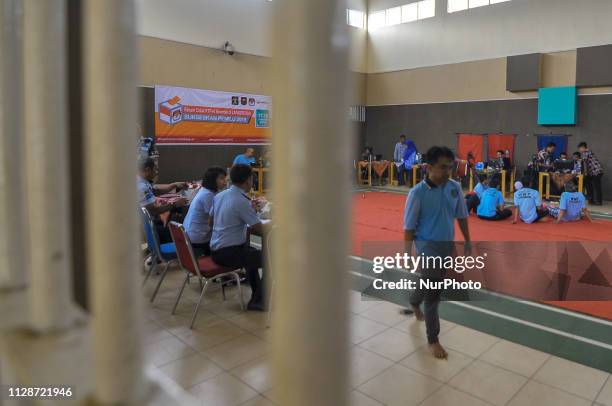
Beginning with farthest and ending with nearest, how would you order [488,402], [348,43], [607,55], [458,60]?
1. [458,60]
2. [607,55]
3. [488,402]
4. [348,43]

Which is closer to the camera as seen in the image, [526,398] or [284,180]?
[284,180]

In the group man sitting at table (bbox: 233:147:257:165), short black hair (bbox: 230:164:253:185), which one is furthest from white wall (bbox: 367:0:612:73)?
short black hair (bbox: 230:164:253:185)

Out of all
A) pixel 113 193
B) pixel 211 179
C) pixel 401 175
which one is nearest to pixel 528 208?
pixel 211 179

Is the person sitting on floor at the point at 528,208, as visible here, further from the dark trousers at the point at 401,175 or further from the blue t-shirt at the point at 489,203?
the dark trousers at the point at 401,175

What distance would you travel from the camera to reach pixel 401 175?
14383 mm

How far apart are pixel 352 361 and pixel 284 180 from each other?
0.20 meters

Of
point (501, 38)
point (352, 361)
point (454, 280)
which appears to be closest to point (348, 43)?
point (352, 361)

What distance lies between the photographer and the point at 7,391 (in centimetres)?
89

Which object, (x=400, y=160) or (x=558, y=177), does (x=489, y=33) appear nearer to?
(x=400, y=160)

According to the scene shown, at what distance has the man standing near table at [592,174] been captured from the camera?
1077 cm

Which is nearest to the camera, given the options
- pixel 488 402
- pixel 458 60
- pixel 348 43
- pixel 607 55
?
pixel 348 43

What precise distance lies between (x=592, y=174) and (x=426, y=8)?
7.22m

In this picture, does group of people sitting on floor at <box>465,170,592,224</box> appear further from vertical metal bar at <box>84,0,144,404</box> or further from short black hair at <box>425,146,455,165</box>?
vertical metal bar at <box>84,0,144,404</box>

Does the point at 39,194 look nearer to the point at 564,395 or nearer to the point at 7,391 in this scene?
the point at 7,391
